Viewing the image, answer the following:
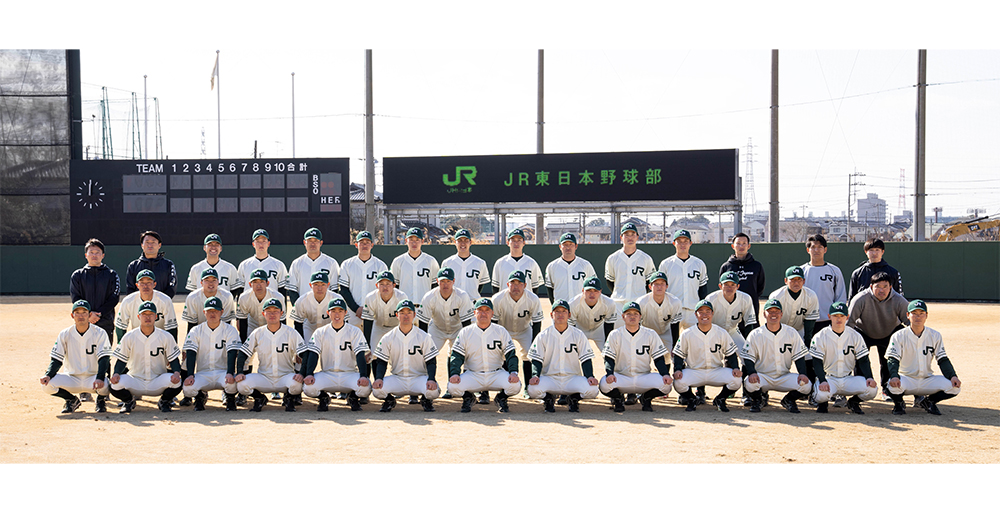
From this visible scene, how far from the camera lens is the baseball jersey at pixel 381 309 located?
314 inches

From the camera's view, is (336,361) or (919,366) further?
(336,361)

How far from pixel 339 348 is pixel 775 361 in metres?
4.32

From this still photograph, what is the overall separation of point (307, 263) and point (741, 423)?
515cm

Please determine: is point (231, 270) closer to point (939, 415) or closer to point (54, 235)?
point (939, 415)

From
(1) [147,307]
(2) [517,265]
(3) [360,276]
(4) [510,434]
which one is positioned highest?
(2) [517,265]

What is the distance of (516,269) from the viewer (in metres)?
8.62

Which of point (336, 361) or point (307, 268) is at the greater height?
point (307, 268)

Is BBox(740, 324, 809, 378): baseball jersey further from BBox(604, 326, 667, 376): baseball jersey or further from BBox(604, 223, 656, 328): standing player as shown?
BBox(604, 223, 656, 328): standing player

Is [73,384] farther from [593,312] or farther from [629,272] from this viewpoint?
[629,272]

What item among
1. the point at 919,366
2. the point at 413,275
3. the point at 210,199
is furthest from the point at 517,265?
the point at 210,199

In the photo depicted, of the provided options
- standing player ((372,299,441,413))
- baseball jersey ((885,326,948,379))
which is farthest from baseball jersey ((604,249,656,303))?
baseball jersey ((885,326,948,379))

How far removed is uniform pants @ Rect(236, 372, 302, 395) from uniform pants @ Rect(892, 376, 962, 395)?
18.6ft

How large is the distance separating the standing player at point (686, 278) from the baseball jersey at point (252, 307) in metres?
4.43

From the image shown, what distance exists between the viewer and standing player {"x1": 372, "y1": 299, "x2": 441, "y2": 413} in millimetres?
7254
